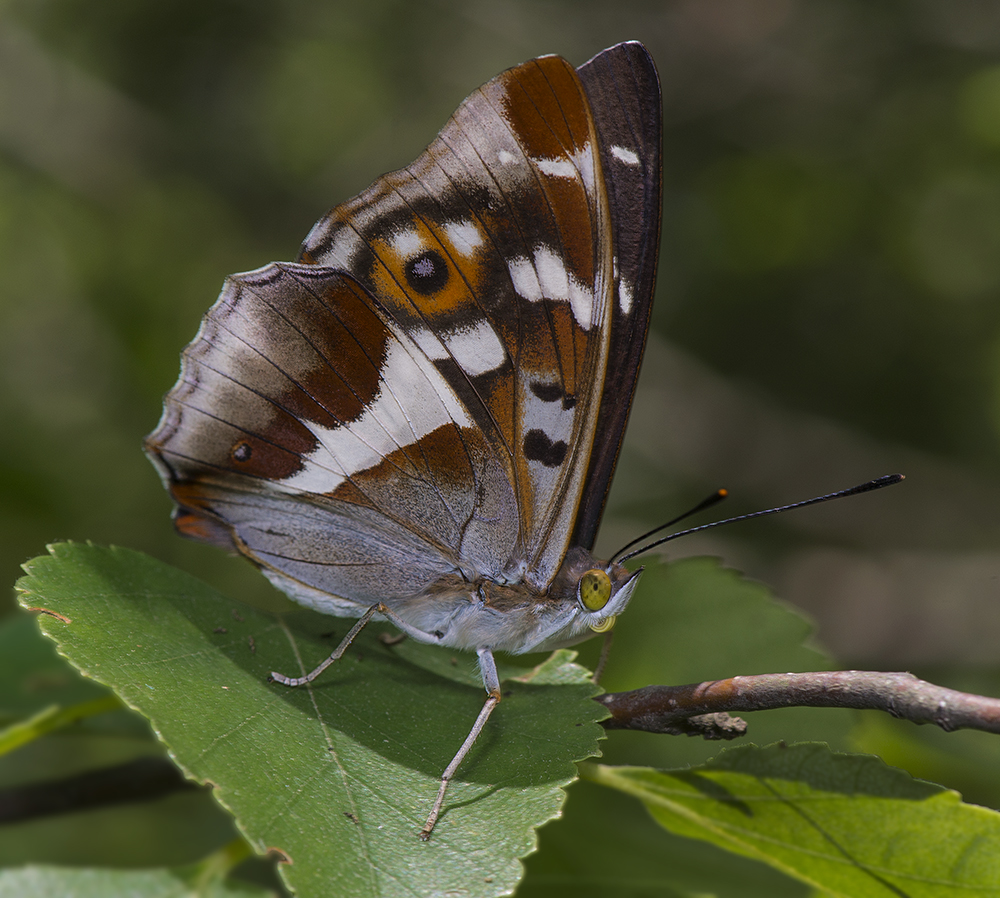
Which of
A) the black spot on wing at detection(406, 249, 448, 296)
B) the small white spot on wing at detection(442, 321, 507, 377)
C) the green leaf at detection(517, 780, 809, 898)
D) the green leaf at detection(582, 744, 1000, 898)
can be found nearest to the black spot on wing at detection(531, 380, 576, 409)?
the small white spot on wing at detection(442, 321, 507, 377)

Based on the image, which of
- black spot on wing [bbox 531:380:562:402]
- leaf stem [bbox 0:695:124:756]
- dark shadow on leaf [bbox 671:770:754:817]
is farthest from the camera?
black spot on wing [bbox 531:380:562:402]

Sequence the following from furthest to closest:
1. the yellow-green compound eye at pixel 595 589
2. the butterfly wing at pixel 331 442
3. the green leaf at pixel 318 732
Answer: the butterfly wing at pixel 331 442
the yellow-green compound eye at pixel 595 589
the green leaf at pixel 318 732

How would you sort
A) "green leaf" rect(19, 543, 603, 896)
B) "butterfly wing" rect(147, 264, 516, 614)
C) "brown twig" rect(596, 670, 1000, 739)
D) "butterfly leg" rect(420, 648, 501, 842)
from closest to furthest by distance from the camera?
"brown twig" rect(596, 670, 1000, 739)
"green leaf" rect(19, 543, 603, 896)
"butterfly leg" rect(420, 648, 501, 842)
"butterfly wing" rect(147, 264, 516, 614)

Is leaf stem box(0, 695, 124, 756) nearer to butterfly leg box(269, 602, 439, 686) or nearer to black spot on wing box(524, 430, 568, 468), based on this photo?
butterfly leg box(269, 602, 439, 686)

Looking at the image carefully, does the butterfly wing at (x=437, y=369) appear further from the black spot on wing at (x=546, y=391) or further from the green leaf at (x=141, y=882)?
the green leaf at (x=141, y=882)

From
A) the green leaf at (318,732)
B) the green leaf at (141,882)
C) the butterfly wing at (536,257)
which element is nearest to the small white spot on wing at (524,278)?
the butterfly wing at (536,257)

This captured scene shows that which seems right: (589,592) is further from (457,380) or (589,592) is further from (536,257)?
(536,257)
